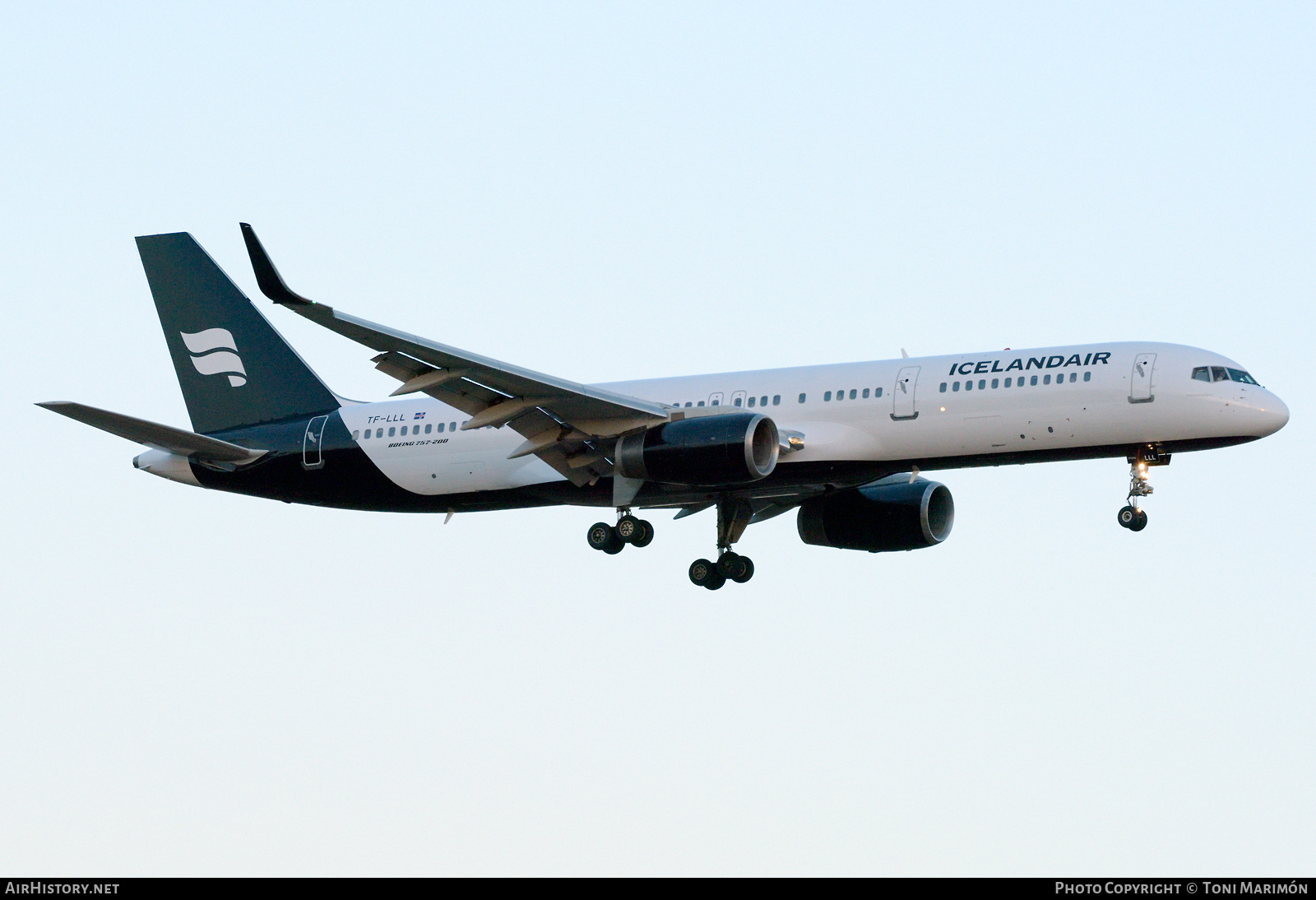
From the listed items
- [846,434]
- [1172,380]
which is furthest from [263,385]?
[1172,380]

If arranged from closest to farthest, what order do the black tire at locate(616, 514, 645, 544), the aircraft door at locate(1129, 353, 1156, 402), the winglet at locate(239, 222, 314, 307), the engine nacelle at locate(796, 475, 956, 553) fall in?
1. the winglet at locate(239, 222, 314, 307)
2. the aircraft door at locate(1129, 353, 1156, 402)
3. the black tire at locate(616, 514, 645, 544)
4. the engine nacelle at locate(796, 475, 956, 553)

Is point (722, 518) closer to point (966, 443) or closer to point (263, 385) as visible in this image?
point (966, 443)

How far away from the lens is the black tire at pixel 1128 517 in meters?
40.2

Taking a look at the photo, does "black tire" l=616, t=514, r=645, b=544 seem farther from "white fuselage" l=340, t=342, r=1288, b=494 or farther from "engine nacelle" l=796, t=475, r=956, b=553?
"engine nacelle" l=796, t=475, r=956, b=553

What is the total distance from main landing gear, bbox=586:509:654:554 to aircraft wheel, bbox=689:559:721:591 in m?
2.16

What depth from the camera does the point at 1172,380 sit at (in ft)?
127

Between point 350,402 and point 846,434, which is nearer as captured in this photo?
point 846,434

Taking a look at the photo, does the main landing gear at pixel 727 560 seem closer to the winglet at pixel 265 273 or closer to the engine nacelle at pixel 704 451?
Answer: the engine nacelle at pixel 704 451

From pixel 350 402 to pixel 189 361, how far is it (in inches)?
175

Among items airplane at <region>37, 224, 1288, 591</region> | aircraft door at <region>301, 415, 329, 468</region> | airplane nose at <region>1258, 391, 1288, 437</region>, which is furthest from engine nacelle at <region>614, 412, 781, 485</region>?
airplane nose at <region>1258, 391, 1288, 437</region>

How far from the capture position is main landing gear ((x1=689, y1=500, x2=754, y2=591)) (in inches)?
1738

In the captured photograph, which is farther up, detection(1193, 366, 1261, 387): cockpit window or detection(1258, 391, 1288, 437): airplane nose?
detection(1193, 366, 1261, 387): cockpit window

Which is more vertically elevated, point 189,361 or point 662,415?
point 189,361
